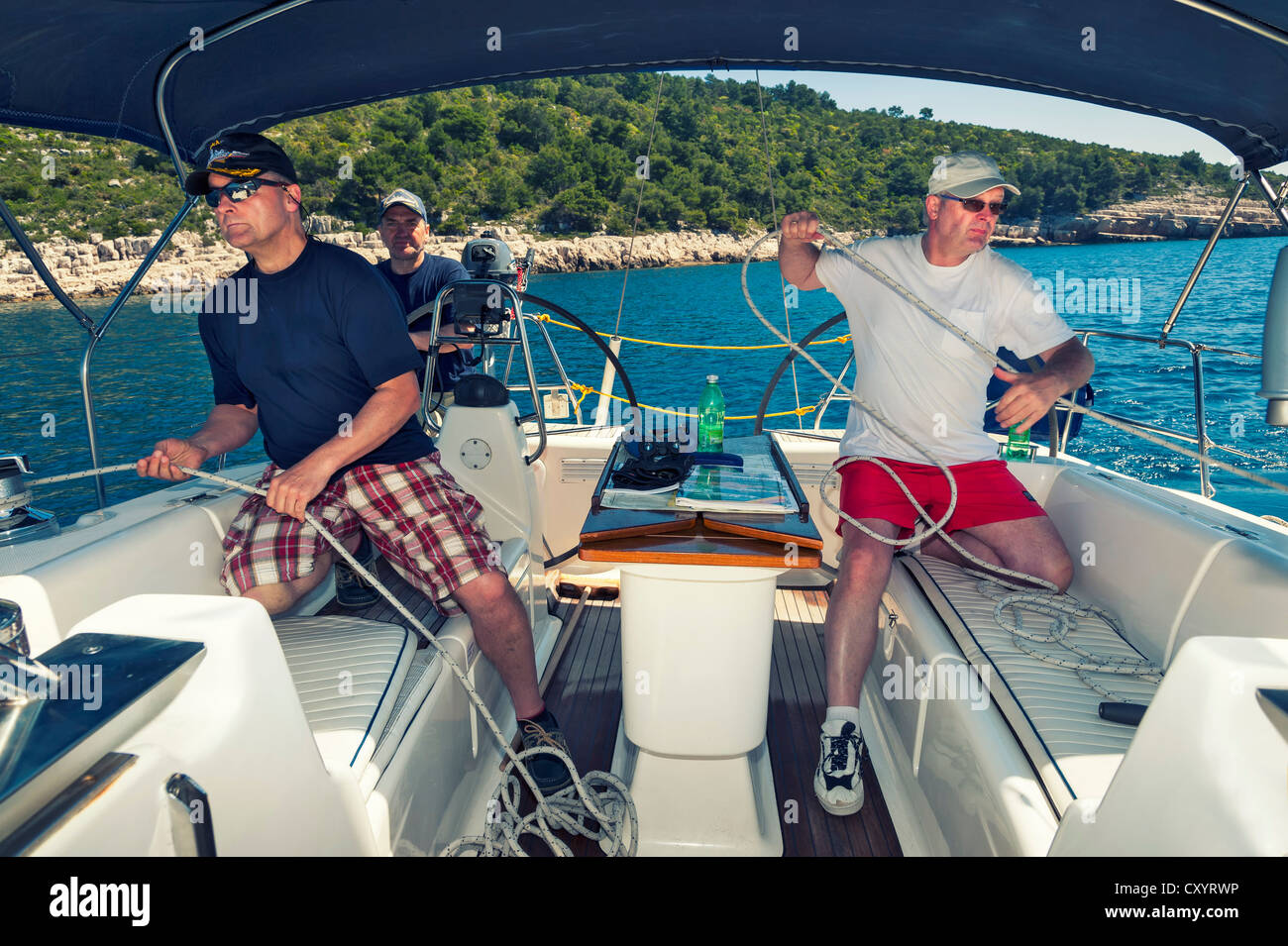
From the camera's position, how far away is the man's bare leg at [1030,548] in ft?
6.31

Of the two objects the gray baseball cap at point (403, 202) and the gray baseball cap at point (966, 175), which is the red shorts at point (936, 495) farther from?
the gray baseball cap at point (403, 202)

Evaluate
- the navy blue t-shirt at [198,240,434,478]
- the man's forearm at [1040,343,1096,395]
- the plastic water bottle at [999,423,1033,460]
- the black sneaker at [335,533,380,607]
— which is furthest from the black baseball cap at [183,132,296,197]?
the plastic water bottle at [999,423,1033,460]

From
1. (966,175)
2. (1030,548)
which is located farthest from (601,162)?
(1030,548)

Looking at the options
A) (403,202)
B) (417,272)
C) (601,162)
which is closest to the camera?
(403,202)

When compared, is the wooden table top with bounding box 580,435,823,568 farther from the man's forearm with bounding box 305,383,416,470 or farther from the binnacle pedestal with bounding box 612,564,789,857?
the man's forearm with bounding box 305,383,416,470

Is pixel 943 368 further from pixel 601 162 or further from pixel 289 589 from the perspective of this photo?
pixel 601 162

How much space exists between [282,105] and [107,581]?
4.83ft

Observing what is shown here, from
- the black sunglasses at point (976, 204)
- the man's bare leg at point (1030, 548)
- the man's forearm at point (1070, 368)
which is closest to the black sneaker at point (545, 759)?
the man's bare leg at point (1030, 548)

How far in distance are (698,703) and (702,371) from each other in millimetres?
17277

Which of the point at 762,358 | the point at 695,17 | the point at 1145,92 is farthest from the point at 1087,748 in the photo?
the point at 762,358

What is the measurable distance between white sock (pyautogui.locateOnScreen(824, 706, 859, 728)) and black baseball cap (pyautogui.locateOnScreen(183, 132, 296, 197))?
5.41ft

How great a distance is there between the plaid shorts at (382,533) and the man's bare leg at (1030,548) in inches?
47.4

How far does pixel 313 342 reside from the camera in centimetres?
175
